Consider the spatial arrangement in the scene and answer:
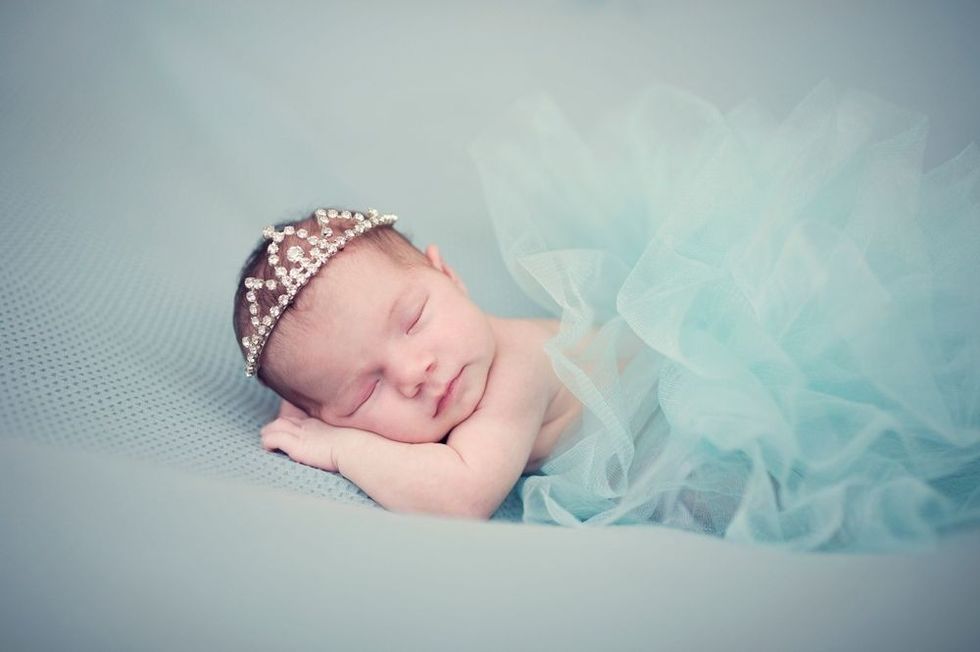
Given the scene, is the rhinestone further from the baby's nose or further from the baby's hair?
the baby's nose

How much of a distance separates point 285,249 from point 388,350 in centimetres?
20

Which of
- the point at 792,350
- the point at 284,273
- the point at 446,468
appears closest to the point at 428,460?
the point at 446,468

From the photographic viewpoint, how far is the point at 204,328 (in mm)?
1333

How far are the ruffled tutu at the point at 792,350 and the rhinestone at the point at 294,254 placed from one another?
0.32 metres

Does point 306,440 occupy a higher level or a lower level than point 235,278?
→ lower

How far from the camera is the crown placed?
3.41ft

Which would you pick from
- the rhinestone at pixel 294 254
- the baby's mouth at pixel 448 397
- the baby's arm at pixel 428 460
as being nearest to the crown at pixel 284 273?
the rhinestone at pixel 294 254

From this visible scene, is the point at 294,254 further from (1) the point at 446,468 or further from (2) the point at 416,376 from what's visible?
(1) the point at 446,468

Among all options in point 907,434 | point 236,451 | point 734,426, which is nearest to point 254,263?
point 236,451

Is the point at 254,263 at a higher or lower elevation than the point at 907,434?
higher

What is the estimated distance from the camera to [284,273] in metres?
1.04

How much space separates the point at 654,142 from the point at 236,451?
841 millimetres

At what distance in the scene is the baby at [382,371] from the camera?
104 cm

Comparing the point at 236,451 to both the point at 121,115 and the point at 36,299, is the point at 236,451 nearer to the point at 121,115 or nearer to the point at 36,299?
the point at 36,299
